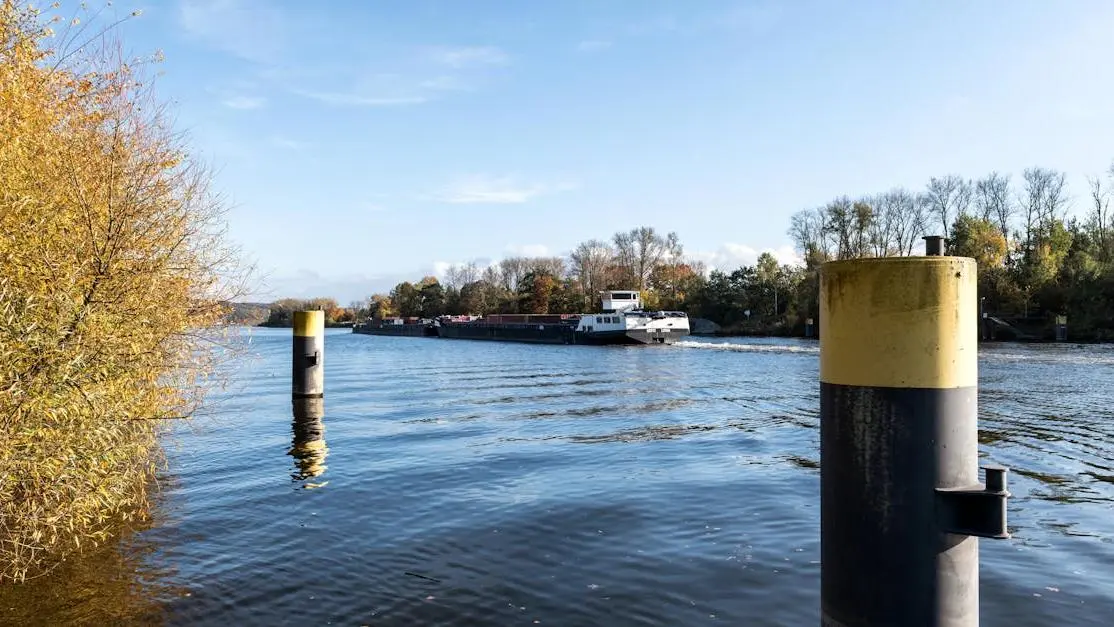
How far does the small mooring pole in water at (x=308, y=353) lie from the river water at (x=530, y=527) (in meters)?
2.45

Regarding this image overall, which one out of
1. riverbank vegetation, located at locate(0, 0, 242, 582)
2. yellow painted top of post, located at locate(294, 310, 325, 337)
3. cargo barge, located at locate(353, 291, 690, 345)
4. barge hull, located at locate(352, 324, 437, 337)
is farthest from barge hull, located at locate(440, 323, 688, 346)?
riverbank vegetation, located at locate(0, 0, 242, 582)

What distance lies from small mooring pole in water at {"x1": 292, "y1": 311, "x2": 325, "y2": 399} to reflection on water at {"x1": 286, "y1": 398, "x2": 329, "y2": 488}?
436 mm

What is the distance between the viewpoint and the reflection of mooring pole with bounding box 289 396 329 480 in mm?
12062

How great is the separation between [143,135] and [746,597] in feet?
28.5

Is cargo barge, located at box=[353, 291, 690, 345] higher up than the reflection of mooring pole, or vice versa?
cargo barge, located at box=[353, 291, 690, 345]

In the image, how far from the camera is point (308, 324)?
19.9 metres

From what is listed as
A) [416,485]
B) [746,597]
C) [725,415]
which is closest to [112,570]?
[416,485]

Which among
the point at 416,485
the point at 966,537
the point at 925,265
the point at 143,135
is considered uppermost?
the point at 143,135

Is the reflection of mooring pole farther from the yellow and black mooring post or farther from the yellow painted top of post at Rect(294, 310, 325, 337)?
the yellow and black mooring post

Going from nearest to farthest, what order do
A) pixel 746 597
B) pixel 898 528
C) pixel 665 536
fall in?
pixel 898 528, pixel 746 597, pixel 665 536

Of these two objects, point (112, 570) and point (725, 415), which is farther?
point (725, 415)

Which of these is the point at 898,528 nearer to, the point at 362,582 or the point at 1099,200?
the point at 362,582

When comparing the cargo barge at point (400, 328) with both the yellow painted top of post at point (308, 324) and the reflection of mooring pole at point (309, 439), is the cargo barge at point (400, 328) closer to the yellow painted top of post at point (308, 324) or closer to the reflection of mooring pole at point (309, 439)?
the yellow painted top of post at point (308, 324)

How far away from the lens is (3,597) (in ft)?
20.4
